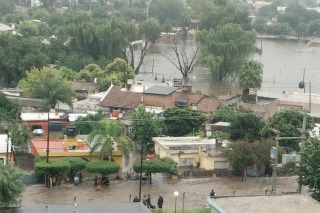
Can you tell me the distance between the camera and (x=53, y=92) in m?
23.6

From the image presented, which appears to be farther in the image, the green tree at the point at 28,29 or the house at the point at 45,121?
the green tree at the point at 28,29

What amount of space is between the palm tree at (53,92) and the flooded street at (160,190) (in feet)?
23.0

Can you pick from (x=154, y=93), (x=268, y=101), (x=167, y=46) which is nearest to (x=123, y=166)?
(x=154, y=93)

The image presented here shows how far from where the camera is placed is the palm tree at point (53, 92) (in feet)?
77.2

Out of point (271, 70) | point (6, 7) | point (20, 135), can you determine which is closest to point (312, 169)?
point (20, 135)

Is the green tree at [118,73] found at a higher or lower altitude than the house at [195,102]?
higher

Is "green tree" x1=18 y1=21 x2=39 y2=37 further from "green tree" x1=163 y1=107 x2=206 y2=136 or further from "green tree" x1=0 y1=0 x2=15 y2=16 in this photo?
"green tree" x1=163 y1=107 x2=206 y2=136

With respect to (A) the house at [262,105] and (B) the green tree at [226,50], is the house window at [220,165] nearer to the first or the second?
(A) the house at [262,105]

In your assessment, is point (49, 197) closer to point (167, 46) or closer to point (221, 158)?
point (221, 158)

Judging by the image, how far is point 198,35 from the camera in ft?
130

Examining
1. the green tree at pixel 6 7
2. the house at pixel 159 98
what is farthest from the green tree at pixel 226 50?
the green tree at pixel 6 7

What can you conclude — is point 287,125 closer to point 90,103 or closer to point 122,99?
point 122,99

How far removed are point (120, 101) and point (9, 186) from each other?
1079 centimetres

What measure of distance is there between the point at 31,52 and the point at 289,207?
21.7 metres
